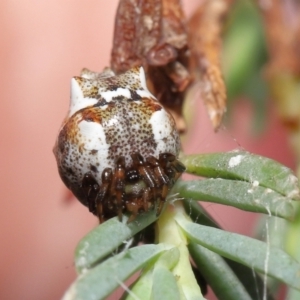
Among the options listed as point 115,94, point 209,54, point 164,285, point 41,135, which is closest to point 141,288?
point 164,285

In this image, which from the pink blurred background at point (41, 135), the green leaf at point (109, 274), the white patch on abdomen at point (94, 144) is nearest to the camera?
the green leaf at point (109, 274)

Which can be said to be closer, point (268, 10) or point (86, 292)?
point (86, 292)

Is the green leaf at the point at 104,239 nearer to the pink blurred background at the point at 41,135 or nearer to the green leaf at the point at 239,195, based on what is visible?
the green leaf at the point at 239,195

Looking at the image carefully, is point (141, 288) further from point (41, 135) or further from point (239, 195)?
point (41, 135)

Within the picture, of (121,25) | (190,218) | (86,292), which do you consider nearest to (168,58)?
(121,25)

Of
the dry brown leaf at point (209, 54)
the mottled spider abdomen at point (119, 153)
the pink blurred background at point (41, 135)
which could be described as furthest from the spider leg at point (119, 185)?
the pink blurred background at point (41, 135)

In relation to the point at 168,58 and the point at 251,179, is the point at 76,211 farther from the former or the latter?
the point at 251,179
